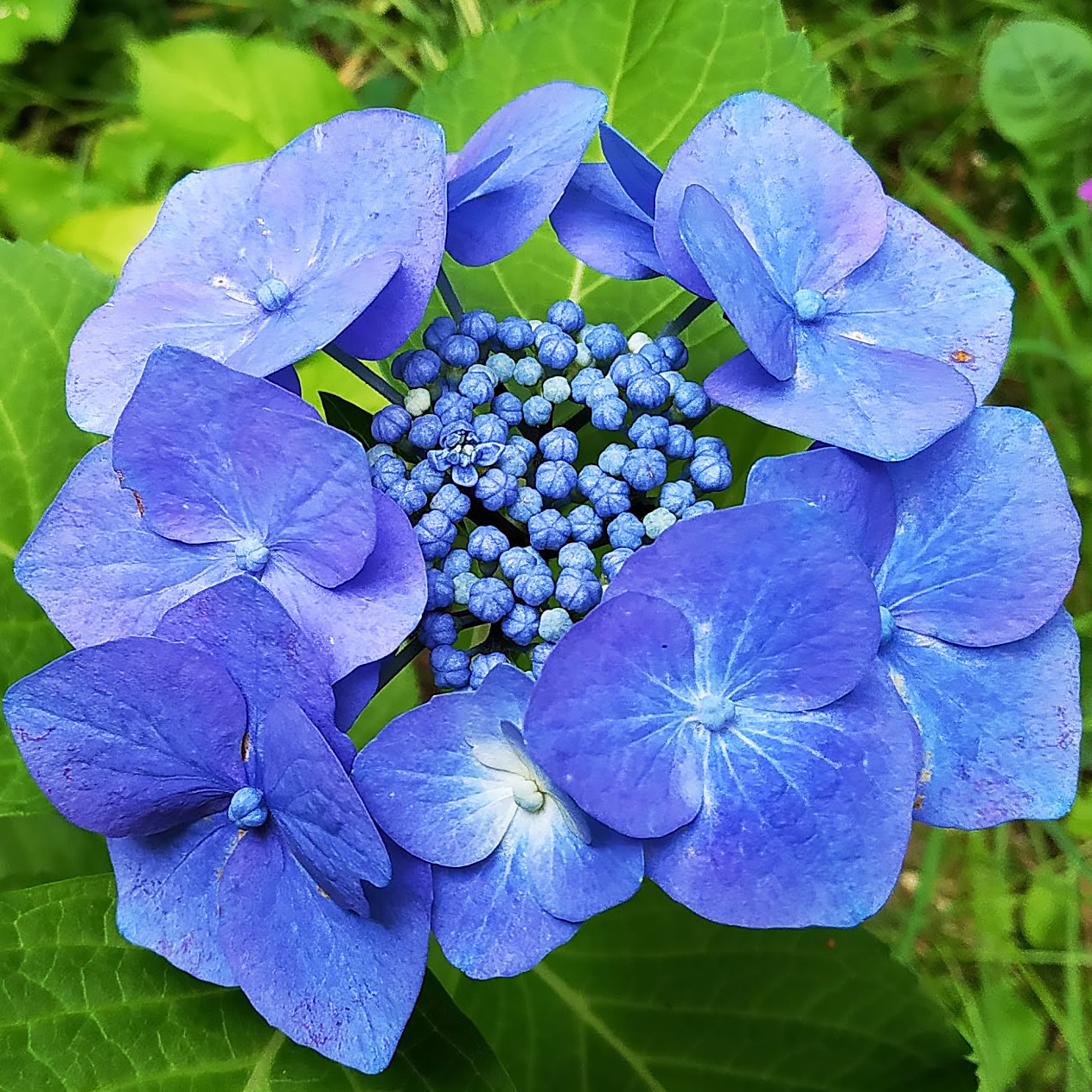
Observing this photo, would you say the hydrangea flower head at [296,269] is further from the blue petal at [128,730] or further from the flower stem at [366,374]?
the blue petal at [128,730]

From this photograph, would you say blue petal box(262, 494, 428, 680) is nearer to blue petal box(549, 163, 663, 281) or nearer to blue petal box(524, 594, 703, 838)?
blue petal box(524, 594, 703, 838)

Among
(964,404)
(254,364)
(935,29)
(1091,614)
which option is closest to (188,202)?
(254,364)

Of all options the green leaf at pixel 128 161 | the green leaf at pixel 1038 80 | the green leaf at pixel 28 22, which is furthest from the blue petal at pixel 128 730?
the green leaf at pixel 1038 80

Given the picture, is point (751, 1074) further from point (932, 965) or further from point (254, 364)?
point (254, 364)

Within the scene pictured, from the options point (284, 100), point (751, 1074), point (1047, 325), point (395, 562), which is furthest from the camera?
point (1047, 325)

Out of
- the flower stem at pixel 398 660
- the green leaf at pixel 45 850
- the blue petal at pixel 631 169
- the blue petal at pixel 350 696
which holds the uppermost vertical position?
the blue petal at pixel 631 169

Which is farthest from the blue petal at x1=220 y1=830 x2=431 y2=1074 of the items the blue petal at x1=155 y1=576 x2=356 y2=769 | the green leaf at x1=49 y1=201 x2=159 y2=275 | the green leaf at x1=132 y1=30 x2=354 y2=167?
the green leaf at x1=132 y1=30 x2=354 y2=167

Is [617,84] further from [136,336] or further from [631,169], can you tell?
[136,336]
